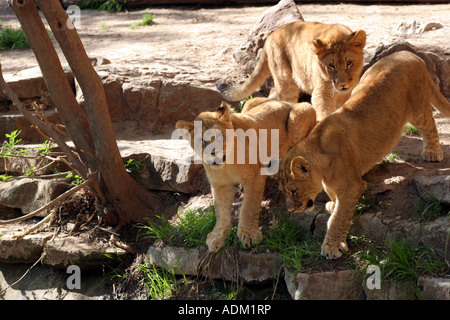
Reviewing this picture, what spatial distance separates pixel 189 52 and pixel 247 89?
269 centimetres

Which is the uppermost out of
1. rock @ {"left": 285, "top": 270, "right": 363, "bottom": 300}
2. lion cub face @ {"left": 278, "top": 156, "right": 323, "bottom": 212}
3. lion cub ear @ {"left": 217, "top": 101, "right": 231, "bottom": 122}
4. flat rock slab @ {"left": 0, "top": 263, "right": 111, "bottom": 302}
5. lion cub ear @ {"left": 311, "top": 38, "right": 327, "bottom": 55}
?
lion cub ear @ {"left": 311, "top": 38, "right": 327, "bottom": 55}

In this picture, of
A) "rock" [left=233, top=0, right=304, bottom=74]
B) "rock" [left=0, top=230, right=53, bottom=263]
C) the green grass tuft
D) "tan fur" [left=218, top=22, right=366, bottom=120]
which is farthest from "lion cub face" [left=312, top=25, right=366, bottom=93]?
the green grass tuft

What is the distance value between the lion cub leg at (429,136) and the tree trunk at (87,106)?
310cm

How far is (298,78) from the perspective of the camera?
265 inches

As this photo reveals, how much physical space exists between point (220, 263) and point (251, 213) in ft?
2.05

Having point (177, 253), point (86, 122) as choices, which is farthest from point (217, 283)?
point (86, 122)

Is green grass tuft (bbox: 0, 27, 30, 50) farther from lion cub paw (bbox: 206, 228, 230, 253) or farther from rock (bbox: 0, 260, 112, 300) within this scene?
lion cub paw (bbox: 206, 228, 230, 253)

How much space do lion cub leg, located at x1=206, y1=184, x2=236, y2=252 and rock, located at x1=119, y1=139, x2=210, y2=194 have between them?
3.32 ft

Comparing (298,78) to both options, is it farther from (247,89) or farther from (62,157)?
(62,157)

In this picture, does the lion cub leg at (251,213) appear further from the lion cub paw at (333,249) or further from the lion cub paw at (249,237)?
the lion cub paw at (333,249)

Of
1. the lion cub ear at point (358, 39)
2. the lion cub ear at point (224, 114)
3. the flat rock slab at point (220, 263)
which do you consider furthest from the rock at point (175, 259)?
the lion cub ear at point (358, 39)

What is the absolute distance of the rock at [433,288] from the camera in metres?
4.28

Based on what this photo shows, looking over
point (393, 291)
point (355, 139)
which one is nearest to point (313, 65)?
point (355, 139)

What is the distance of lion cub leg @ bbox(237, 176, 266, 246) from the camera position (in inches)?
206
